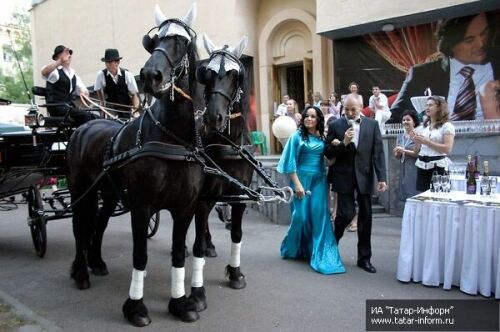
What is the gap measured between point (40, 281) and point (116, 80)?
2.85 metres

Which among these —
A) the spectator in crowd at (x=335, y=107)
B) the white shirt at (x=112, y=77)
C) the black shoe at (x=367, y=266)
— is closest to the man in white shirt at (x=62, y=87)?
the white shirt at (x=112, y=77)

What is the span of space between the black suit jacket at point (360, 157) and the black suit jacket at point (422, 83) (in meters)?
6.99

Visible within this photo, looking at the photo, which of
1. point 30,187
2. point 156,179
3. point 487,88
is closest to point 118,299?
point 156,179

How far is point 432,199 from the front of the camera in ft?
16.1

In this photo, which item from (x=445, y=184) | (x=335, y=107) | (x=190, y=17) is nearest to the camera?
(x=190, y=17)

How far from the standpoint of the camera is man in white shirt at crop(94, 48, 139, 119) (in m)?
6.09

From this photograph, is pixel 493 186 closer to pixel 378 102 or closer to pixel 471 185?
pixel 471 185

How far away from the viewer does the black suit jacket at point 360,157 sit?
5.39m

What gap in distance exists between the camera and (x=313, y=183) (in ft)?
18.7

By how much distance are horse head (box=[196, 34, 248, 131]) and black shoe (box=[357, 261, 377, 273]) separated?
277cm

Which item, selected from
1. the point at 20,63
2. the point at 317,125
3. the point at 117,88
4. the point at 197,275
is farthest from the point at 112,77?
the point at 20,63

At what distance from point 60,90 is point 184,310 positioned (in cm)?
374

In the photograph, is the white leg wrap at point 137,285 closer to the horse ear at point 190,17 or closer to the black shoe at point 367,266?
the horse ear at point 190,17

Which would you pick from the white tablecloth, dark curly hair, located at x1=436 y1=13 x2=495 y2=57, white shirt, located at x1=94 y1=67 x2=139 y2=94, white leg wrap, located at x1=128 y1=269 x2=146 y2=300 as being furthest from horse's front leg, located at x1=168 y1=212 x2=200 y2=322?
dark curly hair, located at x1=436 y1=13 x2=495 y2=57
